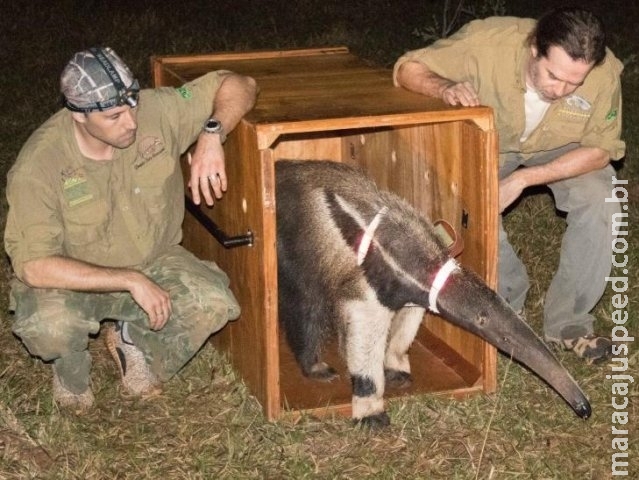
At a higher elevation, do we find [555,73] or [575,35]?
[575,35]

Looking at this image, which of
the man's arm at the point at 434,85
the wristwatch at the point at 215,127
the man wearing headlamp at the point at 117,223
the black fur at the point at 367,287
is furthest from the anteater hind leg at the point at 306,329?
the man's arm at the point at 434,85

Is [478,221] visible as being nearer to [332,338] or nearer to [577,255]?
[577,255]

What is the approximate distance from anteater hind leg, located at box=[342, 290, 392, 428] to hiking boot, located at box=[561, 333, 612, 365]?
117 cm

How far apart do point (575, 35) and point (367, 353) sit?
156 centimetres

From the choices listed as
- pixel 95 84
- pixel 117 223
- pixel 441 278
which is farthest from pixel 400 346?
pixel 95 84

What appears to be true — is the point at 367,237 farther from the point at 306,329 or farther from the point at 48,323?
the point at 48,323

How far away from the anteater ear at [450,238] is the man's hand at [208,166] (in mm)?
954

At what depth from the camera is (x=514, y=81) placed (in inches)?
210

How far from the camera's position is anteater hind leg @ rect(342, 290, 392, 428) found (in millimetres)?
4965

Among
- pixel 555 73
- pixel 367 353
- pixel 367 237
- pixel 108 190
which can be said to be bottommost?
pixel 367 353

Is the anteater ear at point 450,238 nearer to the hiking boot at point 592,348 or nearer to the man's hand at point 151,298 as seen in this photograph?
the hiking boot at point 592,348

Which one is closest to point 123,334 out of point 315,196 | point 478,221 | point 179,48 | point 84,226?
point 84,226

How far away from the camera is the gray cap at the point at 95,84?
15.2ft

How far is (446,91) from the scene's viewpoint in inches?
199
